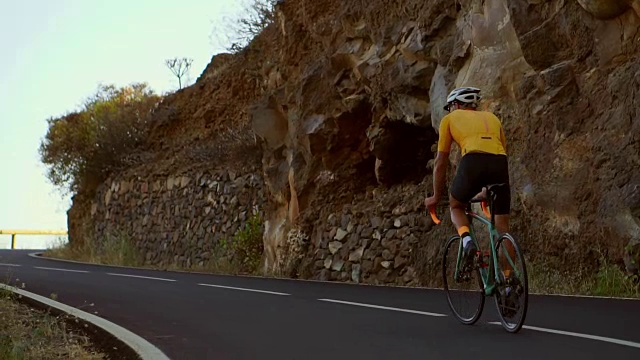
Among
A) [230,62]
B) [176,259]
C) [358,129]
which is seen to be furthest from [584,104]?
[230,62]

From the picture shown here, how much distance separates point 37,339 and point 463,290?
4.06m

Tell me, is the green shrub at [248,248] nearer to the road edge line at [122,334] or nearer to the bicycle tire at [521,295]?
the road edge line at [122,334]

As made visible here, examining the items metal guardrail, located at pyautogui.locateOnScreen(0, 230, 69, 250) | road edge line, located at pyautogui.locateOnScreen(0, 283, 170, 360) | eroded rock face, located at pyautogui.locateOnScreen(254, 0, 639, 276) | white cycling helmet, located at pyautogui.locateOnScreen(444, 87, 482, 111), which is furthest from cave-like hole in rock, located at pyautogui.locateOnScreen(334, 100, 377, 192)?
metal guardrail, located at pyautogui.locateOnScreen(0, 230, 69, 250)

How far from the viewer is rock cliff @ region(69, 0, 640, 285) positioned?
42.7ft

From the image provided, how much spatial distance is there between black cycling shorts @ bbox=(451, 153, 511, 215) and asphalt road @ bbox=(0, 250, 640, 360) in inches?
42.8

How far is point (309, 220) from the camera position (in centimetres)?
2059

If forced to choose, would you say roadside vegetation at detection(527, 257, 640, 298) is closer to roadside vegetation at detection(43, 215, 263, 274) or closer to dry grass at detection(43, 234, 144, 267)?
roadside vegetation at detection(43, 215, 263, 274)

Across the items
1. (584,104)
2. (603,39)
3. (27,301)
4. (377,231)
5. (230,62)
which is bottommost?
(27,301)

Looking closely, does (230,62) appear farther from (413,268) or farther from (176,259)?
(413,268)

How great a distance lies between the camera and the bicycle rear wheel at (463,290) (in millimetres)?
8195

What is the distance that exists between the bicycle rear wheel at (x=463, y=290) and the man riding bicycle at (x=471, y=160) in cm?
19

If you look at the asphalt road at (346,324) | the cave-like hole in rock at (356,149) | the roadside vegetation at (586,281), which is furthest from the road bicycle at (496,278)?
the cave-like hole in rock at (356,149)

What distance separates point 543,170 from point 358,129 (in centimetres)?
741

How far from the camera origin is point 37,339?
8758mm
